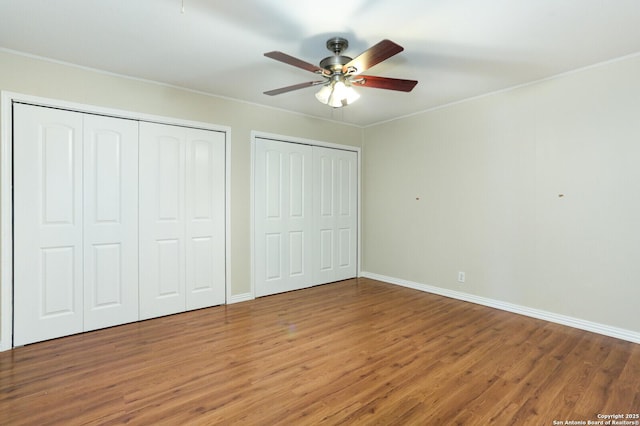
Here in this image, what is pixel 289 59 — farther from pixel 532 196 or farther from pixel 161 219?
pixel 532 196

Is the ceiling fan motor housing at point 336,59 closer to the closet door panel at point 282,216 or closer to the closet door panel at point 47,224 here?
the closet door panel at point 282,216

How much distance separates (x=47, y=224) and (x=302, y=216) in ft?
9.25

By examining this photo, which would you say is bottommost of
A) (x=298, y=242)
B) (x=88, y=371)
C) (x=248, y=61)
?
(x=88, y=371)

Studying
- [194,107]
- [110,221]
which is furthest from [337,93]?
[110,221]

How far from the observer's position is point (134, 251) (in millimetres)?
3363

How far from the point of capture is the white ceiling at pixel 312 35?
2152 millimetres

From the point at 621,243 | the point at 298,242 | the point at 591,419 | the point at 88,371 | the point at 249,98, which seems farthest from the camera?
the point at 298,242

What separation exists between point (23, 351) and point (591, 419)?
13.4ft

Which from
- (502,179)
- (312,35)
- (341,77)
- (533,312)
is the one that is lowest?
(533,312)

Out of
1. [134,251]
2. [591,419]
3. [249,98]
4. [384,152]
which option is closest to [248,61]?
[249,98]

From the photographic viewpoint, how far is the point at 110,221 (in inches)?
127

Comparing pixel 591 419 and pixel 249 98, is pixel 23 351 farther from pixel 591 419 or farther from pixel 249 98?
pixel 591 419

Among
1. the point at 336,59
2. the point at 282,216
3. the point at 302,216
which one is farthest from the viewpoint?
the point at 302,216

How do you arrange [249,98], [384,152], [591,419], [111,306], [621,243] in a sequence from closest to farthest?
[591,419]
[621,243]
[111,306]
[249,98]
[384,152]
